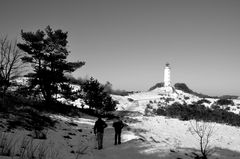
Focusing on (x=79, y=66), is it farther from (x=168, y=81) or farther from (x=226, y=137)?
(x=168, y=81)

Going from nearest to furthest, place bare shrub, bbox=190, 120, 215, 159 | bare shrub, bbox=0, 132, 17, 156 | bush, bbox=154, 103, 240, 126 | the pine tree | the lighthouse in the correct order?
bare shrub, bbox=0, 132, 17, 156 < bare shrub, bbox=190, 120, 215, 159 < the pine tree < bush, bbox=154, 103, 240, 126 < the lighthouse

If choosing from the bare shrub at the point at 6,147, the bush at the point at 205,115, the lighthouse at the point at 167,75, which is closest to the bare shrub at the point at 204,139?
the bush at the point at 205,115

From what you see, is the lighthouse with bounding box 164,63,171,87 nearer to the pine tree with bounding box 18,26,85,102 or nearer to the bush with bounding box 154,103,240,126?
the bush with bounding box 154,103,240,126

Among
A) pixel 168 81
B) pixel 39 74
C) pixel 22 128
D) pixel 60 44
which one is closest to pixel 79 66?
pixel 60 44

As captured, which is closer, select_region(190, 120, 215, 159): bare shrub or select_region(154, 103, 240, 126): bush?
select_region(190, 120, 215, 159): bare shrub

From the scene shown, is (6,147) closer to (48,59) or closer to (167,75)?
(48,59)

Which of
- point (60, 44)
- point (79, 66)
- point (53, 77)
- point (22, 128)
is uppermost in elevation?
point (60, 44)

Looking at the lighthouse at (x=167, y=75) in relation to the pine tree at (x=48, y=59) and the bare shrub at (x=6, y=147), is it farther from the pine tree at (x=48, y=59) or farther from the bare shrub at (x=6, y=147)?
the bare shrub at (x=6, y=147)

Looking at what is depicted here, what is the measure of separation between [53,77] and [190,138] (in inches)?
642

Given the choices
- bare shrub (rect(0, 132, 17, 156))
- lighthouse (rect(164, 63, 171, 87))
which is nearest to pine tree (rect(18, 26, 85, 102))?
bare shrub (rect(0, 132, 17, 156))

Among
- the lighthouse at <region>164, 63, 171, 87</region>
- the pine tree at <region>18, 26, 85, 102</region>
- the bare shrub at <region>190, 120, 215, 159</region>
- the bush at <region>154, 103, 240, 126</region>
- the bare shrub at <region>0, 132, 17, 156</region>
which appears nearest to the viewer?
the bare shrub at <region>0, 132, 17, 156</region>

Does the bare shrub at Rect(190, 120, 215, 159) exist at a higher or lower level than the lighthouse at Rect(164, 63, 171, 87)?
lower

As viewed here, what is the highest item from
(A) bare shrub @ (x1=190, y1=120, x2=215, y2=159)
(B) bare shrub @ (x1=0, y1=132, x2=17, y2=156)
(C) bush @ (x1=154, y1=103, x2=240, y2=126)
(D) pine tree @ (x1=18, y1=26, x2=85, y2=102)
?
(D) pine tree @ (x1=18, y1=26, x2=85, y2=102)

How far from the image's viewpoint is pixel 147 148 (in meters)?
11.4
